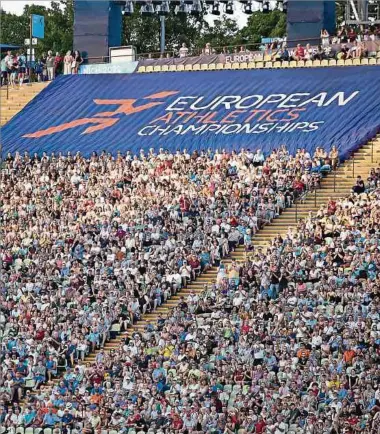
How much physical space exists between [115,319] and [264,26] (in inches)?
1816

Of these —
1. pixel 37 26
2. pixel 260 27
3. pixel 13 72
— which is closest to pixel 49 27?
pixel 260 27

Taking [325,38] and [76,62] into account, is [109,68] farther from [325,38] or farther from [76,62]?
[325,38]

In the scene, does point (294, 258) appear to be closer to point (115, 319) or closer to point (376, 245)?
point (376, 245)

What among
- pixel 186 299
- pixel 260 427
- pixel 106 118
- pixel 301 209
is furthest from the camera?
pixel 106 118

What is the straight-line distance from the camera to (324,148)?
4812 centimetres

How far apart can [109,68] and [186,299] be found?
17.5 metres

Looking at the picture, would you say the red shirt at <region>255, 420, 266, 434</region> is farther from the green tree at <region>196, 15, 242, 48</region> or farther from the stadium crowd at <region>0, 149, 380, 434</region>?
the green tree at <region>196, 15, 242, 48</region>

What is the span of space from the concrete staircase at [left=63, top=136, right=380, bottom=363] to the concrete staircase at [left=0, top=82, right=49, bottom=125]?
46.5 ft

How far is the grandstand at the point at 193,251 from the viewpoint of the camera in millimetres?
36625

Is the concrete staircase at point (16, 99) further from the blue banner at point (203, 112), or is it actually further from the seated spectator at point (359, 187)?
the seated spectator at point (359, 187)

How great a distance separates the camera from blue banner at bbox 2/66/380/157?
49625 millimetres

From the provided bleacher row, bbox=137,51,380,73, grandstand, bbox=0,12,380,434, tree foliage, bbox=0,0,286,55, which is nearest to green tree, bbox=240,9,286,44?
tree foliage, bbox=0,0,286,55

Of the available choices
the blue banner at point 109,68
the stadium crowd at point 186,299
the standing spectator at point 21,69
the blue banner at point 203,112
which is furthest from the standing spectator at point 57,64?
the stadium crowd at point 186,299

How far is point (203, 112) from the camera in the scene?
52.8m
